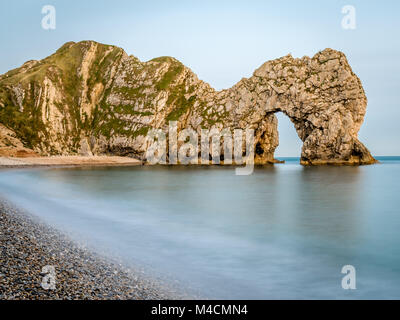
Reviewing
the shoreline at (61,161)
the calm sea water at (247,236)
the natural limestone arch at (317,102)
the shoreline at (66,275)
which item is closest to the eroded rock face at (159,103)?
the natural limestone arch at (317,102)

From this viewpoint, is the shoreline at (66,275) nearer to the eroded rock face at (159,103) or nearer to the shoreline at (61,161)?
the shoreline at (61,161)

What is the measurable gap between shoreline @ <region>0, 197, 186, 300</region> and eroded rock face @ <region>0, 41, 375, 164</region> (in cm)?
6758

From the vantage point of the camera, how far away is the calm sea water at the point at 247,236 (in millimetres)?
8711

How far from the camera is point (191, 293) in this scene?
759 cm

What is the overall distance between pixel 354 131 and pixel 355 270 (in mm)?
68686

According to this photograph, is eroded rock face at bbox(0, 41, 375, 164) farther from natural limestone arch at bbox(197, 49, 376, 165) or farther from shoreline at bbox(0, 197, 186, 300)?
shoreline at bbox(0, 197, 186, 300)

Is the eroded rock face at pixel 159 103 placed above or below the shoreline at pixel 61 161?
above

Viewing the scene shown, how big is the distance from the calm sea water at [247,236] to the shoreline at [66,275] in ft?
3.36

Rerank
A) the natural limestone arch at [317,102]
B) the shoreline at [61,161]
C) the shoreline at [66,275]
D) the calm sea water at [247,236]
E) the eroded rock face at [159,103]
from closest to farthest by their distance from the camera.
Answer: the shoreline at [66,275] < the calm sea water at [247,236] < the shoreline at [61,161] < the natural limestone arch at [317,102] < the eroded rock face at [159,103]

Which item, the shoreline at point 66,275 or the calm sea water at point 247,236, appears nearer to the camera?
the shoreline at point 66,275

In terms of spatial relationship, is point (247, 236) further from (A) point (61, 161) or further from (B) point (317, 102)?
(A) point (61, 161)

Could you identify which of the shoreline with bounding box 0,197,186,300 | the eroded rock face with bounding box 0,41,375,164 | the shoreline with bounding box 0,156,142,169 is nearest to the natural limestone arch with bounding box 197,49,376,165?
the eroded rock face with bounding box 0,41,375,164

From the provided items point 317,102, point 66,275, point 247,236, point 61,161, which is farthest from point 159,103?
point 66,275
